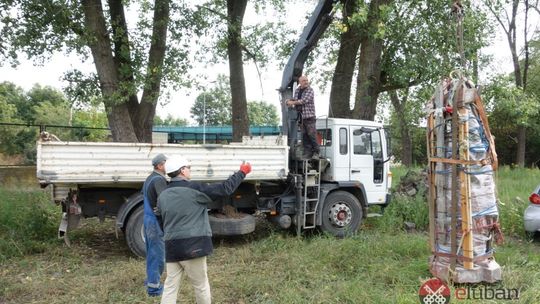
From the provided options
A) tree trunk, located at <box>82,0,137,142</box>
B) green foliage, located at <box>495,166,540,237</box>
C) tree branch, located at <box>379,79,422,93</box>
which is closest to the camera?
green foliage, located at <box>495,166,540,237</box>

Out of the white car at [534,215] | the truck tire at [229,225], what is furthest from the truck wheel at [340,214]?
the white car at [534,215]

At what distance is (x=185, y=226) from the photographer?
421cm

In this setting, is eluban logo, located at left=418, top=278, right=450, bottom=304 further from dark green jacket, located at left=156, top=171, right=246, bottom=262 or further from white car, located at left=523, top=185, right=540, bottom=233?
white car, located at left=523, top=185, right=540, bottom=233

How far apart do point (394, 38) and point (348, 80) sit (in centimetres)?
170

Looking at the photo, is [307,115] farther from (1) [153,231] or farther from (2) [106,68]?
(2) [106,68]

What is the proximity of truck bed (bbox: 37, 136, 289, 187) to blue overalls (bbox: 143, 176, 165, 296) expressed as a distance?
5.21 ft

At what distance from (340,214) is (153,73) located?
5271mm

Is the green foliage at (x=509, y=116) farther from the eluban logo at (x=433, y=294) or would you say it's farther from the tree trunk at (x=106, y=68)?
the tree trunk at (x=106, y=68)

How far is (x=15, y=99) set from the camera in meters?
48.9

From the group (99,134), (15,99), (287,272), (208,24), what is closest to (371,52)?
(208,24)

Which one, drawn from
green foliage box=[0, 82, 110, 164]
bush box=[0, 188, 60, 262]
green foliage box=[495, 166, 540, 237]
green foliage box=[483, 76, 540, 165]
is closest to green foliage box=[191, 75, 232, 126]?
green foliage box=[0, 82, 110, 164]

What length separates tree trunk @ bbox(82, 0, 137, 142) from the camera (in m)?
9.59

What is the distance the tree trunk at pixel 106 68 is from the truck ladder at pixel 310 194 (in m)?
4.00

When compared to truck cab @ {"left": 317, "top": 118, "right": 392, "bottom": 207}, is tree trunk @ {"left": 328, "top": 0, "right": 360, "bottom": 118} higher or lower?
higher
